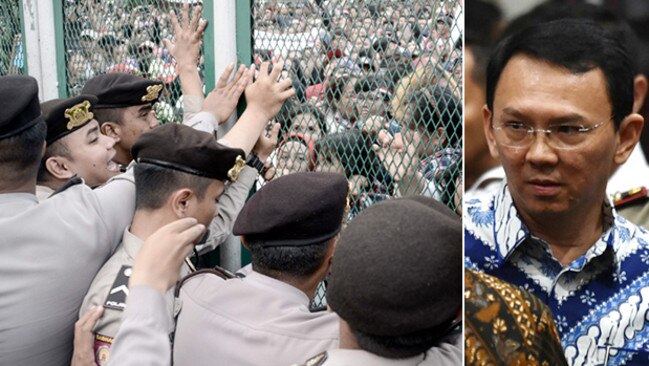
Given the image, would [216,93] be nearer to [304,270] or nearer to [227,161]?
[227,161]

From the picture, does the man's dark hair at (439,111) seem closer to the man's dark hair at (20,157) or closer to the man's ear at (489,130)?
the man's ear at (489,130)

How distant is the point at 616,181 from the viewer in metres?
1.21

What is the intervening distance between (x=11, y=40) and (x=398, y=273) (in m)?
3.95

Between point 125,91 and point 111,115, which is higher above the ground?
point 125,91

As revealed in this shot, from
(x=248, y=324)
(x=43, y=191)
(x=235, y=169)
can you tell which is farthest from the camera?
(x=43, y=191)

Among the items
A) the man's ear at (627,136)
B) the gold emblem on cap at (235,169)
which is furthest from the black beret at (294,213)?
the man's ear at (627,136)

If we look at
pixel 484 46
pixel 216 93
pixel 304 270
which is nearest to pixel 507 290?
pixel 484 46

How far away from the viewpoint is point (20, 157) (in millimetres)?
Result: 2104

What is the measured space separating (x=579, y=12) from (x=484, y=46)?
16cm

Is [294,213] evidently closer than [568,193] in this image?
No

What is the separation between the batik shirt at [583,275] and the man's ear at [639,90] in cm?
17

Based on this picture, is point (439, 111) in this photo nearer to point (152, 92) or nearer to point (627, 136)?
point (627, 136)

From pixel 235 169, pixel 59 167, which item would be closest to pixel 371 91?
pixel 235 169

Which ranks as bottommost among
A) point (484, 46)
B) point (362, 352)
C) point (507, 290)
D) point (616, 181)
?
point (362, 352)
